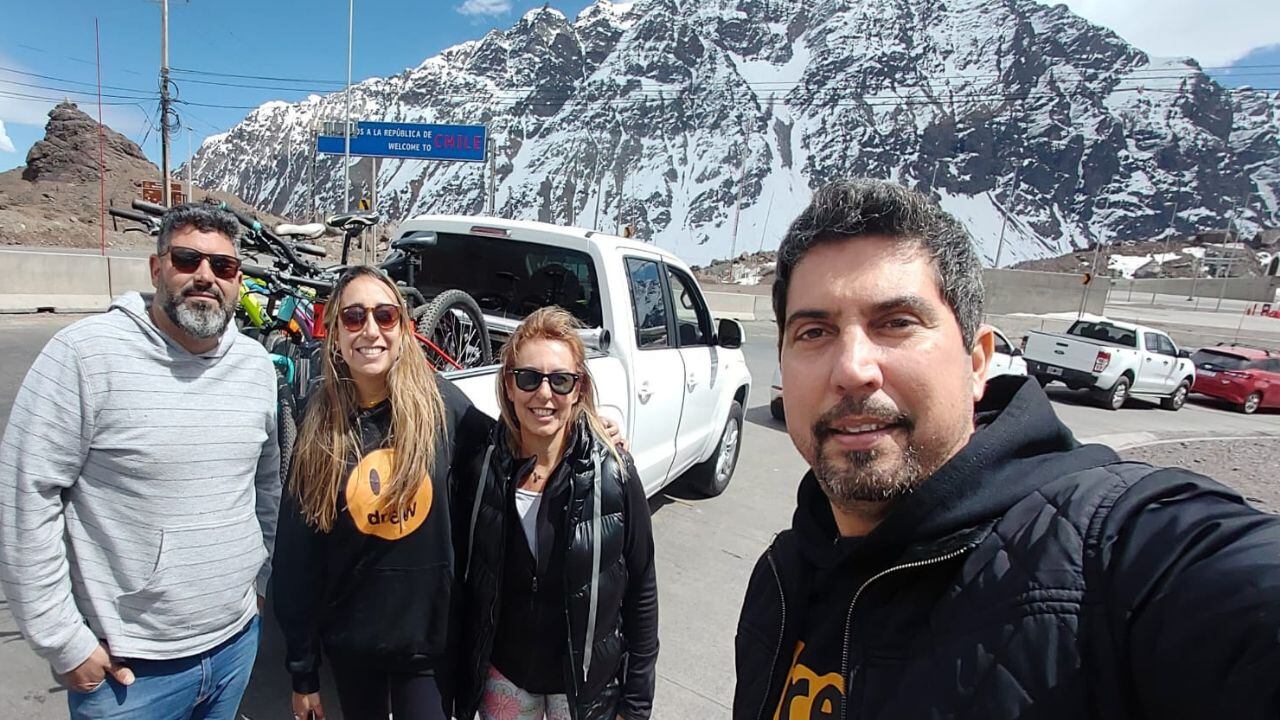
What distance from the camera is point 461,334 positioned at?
4.11 meters

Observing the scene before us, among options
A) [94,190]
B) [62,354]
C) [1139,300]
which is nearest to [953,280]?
[62,354]

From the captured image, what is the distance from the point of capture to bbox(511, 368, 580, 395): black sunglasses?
6.73ft

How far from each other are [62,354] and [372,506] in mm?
851

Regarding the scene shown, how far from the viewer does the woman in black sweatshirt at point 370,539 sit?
1.85 meters

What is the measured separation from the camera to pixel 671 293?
442 centimetres

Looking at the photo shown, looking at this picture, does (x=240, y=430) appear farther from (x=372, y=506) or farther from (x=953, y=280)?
(x=953, y=280)

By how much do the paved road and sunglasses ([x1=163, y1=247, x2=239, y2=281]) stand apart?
1.87 m

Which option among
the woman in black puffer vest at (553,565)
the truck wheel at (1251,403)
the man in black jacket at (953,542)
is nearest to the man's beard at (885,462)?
the man in black jacket at (953,542)

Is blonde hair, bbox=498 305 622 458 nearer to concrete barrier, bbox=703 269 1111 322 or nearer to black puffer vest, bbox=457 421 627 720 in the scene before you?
black puffer vest, bbox=457 421 627 720

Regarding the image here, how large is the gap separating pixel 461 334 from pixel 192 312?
2297 mm

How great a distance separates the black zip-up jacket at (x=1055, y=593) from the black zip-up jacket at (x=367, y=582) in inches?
46.7

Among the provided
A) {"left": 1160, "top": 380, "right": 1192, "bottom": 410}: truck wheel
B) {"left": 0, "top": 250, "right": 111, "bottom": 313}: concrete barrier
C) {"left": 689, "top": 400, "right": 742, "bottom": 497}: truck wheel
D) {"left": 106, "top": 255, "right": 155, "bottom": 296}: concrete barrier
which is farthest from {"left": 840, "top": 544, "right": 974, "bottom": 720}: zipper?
{"left": 1160, "top": 380, "right": 1192, "bottom": 410}: truck wheel

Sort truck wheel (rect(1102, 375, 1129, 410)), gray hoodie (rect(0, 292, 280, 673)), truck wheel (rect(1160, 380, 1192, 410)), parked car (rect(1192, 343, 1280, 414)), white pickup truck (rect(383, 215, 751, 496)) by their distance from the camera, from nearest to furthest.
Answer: gray hoodie (rect(0, 292, 280, 673)), white pickup truck (rect(383, 215, 751, 496)), truck wheel (rect(1102, 375, 1129, 410)), truck wheel (rect(1160, 380, 1192, 410)), parked car (rect(1192, 343, 1280, 414))

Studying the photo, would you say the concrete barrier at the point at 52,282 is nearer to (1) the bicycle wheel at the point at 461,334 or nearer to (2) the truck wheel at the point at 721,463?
(1) the bicycle wheel at the point at 461,334
